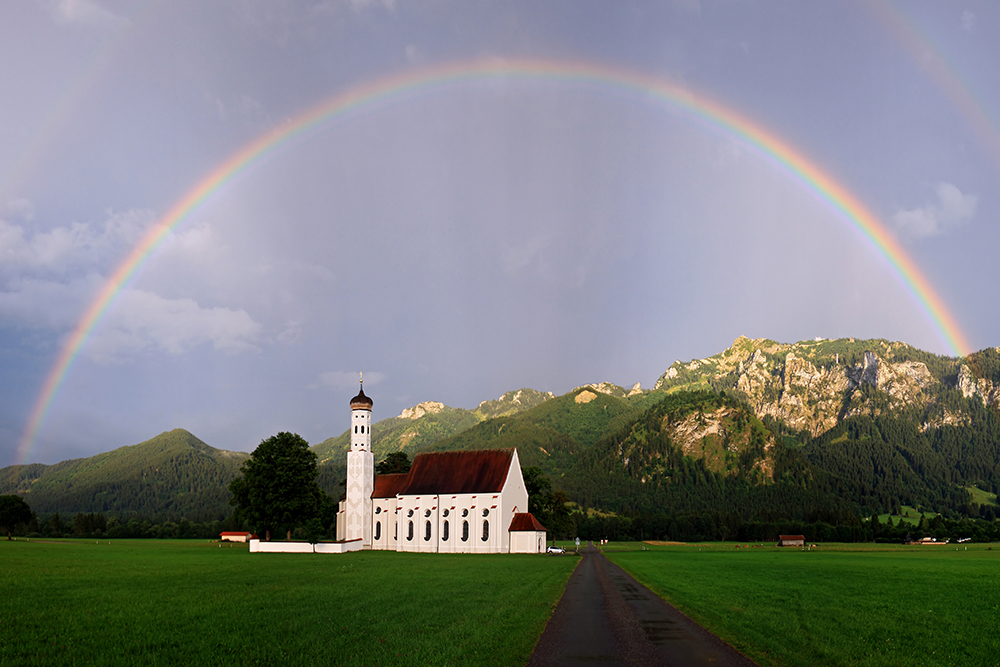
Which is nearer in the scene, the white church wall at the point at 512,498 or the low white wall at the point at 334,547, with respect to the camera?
the low white wall at the point at 334,547

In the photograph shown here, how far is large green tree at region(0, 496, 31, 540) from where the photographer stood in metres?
105

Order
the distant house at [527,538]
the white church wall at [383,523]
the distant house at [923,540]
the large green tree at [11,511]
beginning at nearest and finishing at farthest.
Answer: the distant house at [527,538], the white church wall at [383,523], the large green tree at [11,511], the distant house at [923,540]

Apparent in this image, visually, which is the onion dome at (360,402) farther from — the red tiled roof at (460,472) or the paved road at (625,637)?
the paved road at (625,637)

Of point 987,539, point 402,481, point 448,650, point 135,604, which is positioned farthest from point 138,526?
point 987,539

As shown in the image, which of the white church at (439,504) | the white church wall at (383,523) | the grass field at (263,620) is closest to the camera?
the grass field at (263,620)

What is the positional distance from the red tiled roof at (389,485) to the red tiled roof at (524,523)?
1807cm

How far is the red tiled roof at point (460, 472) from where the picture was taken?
92.9 metres

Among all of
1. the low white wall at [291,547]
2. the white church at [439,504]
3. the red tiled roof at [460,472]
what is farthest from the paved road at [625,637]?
the red tiled roof at [460,472]

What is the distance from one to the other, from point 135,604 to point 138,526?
14258cm

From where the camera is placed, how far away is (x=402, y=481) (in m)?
101

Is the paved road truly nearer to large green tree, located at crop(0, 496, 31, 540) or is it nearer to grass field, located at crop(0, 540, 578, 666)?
grass field, located at crop(0, 540, 578, 666)

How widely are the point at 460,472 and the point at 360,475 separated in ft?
48.5

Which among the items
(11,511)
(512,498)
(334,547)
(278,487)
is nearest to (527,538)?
(512,498)

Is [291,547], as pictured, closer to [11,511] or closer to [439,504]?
[439,504]
